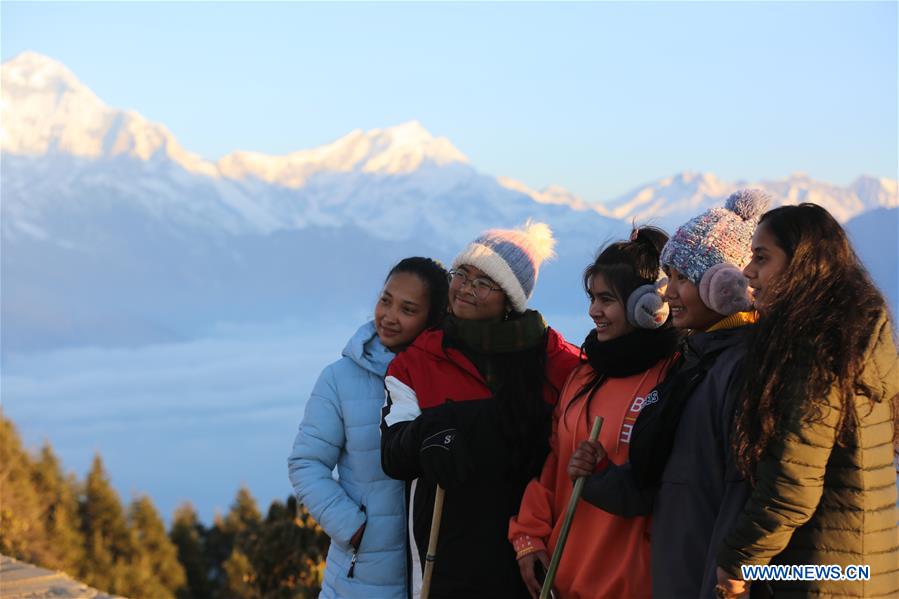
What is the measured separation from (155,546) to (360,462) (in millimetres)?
13818

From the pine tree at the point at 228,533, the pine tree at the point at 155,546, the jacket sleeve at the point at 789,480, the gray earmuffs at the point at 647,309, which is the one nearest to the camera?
the jacket sleeve at the point at 789,480

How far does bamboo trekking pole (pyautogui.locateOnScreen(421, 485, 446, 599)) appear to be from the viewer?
318 cm

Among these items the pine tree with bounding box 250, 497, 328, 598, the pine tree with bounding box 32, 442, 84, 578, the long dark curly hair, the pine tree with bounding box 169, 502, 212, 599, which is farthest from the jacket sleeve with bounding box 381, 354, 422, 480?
the pine tree with bounding box 169, 502, 212, 599

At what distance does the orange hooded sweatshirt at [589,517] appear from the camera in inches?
114

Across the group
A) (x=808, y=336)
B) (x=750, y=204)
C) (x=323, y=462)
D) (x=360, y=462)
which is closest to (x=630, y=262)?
(x=750, y=204)

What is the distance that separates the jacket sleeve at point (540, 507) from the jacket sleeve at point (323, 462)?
21.9 inches

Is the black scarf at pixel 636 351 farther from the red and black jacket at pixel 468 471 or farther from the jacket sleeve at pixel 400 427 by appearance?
the jacket sleeve at pixel 400 427

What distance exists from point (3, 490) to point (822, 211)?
1175cm

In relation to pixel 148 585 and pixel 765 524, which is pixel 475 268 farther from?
pixel 148 585

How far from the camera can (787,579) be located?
251cm

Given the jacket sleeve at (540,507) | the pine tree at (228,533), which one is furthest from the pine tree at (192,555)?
the jacket sleeve at (540,507)

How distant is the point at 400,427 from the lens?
10.5ft

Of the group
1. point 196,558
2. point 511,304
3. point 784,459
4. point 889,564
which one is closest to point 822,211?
point 784,459

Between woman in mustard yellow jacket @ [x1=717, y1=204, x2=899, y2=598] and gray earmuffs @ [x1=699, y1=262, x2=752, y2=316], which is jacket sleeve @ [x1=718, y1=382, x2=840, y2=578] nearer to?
woman in mustard yellow jacket @ [x1=717, y1=204, x2=899, y2=598]
